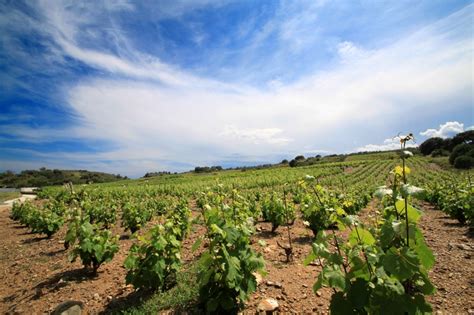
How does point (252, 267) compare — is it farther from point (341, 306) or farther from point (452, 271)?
point (452, 271)

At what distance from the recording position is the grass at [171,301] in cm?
442

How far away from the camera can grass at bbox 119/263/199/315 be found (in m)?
4.42

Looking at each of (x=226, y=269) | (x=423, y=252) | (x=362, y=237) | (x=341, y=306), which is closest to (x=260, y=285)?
(x=226, y=269)

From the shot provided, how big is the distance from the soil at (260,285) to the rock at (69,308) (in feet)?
0.76

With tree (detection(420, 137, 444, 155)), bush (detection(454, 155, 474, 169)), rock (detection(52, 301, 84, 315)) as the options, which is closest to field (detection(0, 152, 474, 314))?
rock (detection(52, 301, 84, 315))

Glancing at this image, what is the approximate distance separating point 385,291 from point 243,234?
219cm

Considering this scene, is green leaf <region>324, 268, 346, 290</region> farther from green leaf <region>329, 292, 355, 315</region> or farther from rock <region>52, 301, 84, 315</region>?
rock <region>52, 301, 84, 315</region>

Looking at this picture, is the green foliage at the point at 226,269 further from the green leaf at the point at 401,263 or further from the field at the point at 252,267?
the green leaf at the point at 401,263

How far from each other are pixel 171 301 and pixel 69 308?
1.88 meters

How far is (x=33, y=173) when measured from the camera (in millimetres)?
95750

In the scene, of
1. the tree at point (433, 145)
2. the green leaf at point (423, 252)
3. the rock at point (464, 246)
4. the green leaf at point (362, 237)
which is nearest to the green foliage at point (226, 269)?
the green leaf at point (362, 237)

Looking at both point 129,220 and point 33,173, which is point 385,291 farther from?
point 33,173

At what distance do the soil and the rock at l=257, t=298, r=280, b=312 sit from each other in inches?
5.4

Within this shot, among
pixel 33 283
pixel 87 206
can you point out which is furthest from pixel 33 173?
pixel 33 283
